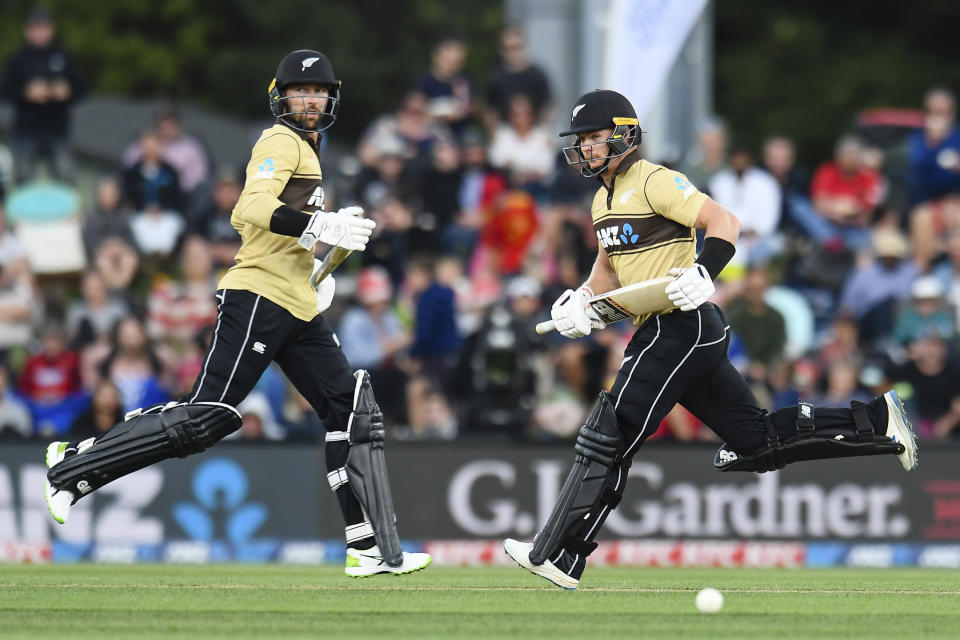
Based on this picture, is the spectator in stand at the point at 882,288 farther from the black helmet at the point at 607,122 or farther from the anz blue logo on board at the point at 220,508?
the black helmet at the point at 607,122

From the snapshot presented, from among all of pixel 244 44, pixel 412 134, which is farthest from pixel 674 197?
pixel 244 44

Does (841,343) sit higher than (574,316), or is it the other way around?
(574,316)

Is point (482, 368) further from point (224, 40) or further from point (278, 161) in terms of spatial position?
point (224, 40)

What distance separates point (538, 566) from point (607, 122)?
7.48 ft

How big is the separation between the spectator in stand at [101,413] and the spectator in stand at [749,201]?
6027 millimetres

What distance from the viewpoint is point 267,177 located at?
29.0 ft

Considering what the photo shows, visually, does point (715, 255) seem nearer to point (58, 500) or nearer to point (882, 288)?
point (58, 500)

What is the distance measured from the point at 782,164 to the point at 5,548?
846 cm

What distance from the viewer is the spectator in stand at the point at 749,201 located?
54.9 ft

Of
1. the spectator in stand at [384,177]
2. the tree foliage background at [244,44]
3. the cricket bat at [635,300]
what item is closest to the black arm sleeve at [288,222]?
the cricket bat at [635,300]

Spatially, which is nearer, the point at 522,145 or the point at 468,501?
the point at 468,501

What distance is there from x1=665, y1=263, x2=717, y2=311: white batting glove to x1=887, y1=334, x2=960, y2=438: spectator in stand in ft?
22.6

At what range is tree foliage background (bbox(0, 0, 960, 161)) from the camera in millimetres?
33156

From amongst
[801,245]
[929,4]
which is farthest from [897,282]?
[929,4]
